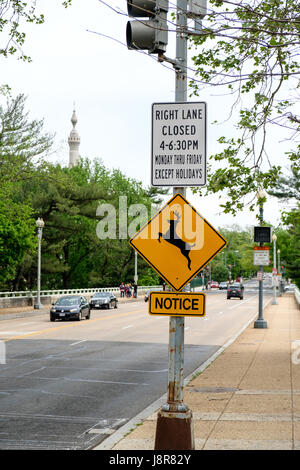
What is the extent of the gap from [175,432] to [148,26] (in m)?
4.19

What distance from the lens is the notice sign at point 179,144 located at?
7289 mm

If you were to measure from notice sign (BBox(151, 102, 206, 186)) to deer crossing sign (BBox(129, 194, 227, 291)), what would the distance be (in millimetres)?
273

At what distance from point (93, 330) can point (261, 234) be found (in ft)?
26.3

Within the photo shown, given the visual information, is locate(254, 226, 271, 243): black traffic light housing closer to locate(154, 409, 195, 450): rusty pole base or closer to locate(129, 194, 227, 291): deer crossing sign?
locate(129, 194, 227, 291): deer crossing sign

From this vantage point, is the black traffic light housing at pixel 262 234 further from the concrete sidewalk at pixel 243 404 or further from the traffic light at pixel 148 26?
the traffic light at pixel 148 26

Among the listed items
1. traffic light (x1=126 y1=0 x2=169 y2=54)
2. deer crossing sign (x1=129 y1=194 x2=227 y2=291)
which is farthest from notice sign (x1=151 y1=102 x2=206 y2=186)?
traffic light (x1=126 y1=0 x2=169 y2=54)

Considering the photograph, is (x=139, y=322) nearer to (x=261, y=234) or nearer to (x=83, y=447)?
(x=261, y=234)

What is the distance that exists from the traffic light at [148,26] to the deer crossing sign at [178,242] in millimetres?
1625

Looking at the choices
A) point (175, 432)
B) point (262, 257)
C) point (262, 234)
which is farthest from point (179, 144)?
point (262, 257)

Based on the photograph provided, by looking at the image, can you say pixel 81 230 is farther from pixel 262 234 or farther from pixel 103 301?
pixel 262 234

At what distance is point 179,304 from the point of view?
704 centimetres

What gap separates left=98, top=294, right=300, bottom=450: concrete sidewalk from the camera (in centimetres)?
844

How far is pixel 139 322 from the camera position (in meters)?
33.8
